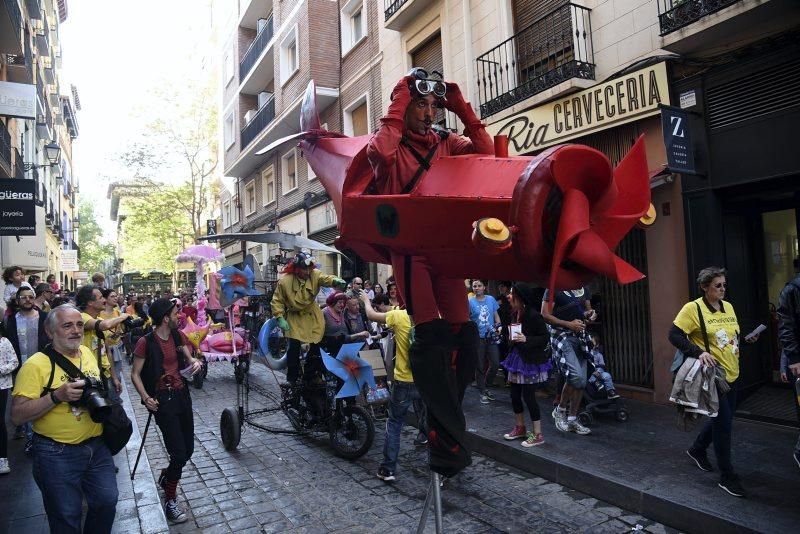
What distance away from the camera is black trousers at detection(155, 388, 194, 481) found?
4.71m

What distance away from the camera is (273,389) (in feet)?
35.3

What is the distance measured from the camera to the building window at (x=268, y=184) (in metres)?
22.9

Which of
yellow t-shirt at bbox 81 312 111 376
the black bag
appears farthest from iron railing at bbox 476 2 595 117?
the black bag

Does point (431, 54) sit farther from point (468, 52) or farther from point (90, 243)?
point (90, 243)

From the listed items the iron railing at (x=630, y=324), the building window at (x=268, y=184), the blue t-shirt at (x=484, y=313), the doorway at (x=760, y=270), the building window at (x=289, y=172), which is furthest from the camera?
the building window at (x=268, y=184)

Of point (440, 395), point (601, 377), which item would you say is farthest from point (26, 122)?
point (440, 395)

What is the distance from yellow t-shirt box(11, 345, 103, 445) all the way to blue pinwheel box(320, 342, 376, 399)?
9.44 feet

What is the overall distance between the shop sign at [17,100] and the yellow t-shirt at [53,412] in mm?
9286

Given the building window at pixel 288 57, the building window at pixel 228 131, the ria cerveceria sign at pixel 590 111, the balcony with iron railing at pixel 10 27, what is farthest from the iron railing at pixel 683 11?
the building window at pixel 228 131

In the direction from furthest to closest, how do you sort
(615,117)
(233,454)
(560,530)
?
1. (615,117)
2. (233,454)
3. (560,530)

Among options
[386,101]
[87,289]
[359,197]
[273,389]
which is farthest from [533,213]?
[386,101]

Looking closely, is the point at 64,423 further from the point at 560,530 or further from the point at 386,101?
the point at 386,101

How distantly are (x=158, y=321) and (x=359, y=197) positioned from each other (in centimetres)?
323

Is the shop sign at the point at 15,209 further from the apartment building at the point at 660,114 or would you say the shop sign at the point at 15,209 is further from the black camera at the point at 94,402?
the apartment building at the point at 660,114
